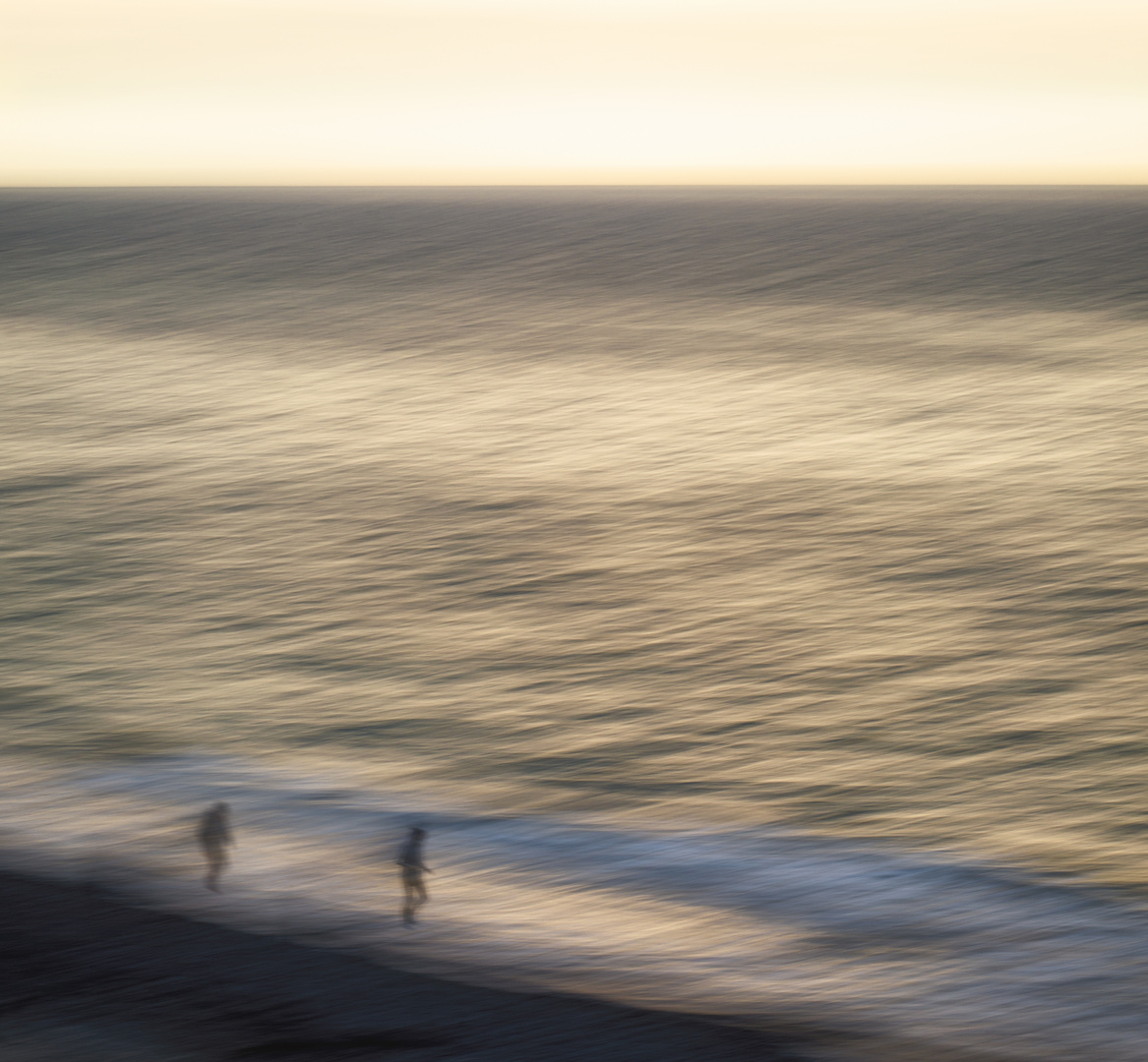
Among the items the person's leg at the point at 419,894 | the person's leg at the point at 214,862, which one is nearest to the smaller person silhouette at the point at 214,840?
the person's leg at the point at 214,862

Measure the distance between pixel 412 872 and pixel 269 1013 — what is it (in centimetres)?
267

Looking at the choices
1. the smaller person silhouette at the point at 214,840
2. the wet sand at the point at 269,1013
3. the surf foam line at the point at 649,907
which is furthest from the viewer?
the smaller person silhouette at the point at 214,840

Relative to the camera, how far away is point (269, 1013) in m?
11.2

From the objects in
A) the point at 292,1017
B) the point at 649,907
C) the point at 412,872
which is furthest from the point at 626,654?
the point at 292,1017

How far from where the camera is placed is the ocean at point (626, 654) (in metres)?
13.8

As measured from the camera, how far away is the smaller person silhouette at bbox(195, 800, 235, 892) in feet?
46.3

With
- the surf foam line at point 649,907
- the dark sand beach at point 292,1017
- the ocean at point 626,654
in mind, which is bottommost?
the dark sand beach at point 292,1017

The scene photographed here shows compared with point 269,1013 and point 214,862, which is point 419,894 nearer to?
point 214,862

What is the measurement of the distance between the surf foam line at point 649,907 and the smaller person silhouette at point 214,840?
26cm

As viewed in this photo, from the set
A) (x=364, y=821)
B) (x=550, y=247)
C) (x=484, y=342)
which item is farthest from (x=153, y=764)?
(x=550, y=247)

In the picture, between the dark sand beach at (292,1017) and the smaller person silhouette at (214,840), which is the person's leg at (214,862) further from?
the dark sand beach at (292,1017)

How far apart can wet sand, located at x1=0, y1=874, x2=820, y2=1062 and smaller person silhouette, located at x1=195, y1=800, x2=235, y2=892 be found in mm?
1478

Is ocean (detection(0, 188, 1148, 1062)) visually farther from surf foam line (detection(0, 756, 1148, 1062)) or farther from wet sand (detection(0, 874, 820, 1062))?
wet sand (detection(0, 874, 820, 1062))

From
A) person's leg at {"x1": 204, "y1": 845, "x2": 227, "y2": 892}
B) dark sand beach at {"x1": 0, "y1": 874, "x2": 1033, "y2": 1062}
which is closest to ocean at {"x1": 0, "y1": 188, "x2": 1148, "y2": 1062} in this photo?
person's leg at {"x1": 204, "y1": 845, "x2": 227, "y2": 892}
